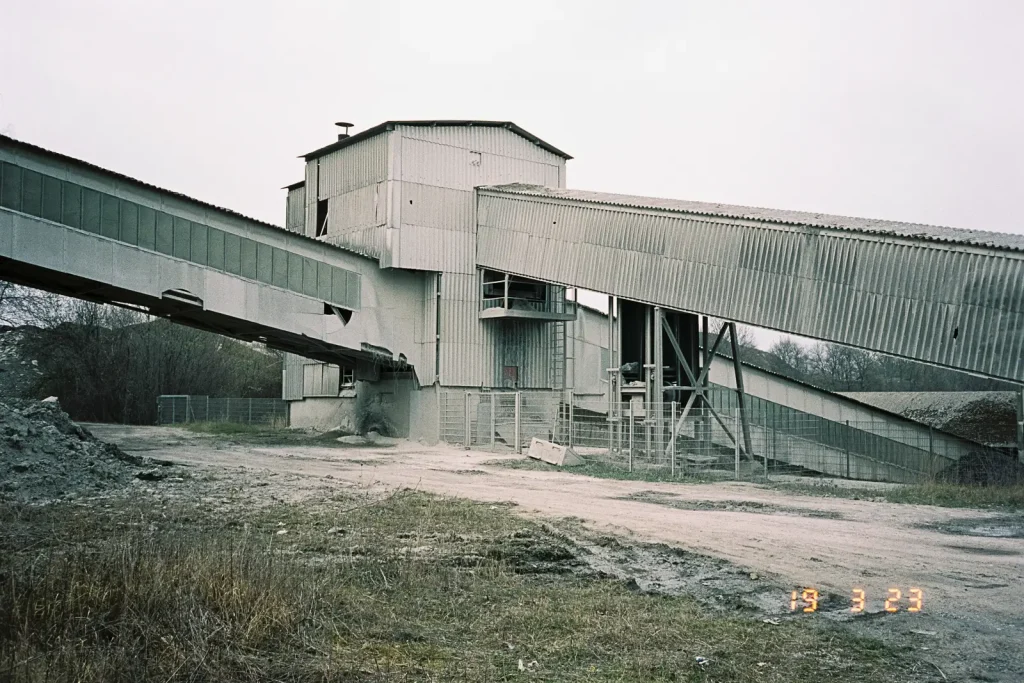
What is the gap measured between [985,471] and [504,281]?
17.4 m

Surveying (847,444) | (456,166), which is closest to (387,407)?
(456,166)

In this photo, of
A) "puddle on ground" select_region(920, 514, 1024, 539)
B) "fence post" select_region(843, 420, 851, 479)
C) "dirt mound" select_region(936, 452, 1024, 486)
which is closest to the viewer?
"puddle on ground" select_region(920, 514, 1024, 539)

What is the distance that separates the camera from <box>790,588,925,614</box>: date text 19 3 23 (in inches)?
359

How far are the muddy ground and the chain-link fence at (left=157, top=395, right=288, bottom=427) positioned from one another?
94.3ft

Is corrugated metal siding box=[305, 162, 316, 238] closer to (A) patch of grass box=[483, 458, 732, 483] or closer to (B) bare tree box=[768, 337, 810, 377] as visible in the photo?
(A) patch of grass box=[483, 458, 732, 483]

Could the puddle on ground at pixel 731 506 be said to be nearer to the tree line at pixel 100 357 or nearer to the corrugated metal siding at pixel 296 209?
the corrugated metal siding at pixel 296 209

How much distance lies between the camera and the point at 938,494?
18562 mm


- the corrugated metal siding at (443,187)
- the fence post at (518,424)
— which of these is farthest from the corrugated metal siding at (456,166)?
the fence post at (518,424)

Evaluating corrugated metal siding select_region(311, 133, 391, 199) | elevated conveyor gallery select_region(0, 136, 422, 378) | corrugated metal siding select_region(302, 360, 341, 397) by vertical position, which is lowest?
corrugated metal siding select_region(302, 360, 341, 397)

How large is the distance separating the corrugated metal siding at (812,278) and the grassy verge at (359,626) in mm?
12835

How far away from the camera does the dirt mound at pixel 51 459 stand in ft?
53.0

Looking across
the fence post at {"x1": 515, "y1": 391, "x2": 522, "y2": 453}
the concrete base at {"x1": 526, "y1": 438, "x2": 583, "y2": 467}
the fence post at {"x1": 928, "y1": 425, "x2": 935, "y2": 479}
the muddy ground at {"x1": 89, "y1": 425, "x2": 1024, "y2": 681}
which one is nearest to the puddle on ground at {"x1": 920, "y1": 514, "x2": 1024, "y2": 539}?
the muddy ground at {"x1": 89, "y1": 425, "x2": 1024, "y2": 681}

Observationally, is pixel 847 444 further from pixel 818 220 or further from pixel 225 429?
pixel 225 429

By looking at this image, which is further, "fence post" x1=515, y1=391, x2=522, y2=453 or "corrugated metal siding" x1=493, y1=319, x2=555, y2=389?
"corrugated metal siding" x1=493, y1=319, x2=555, y2=389
